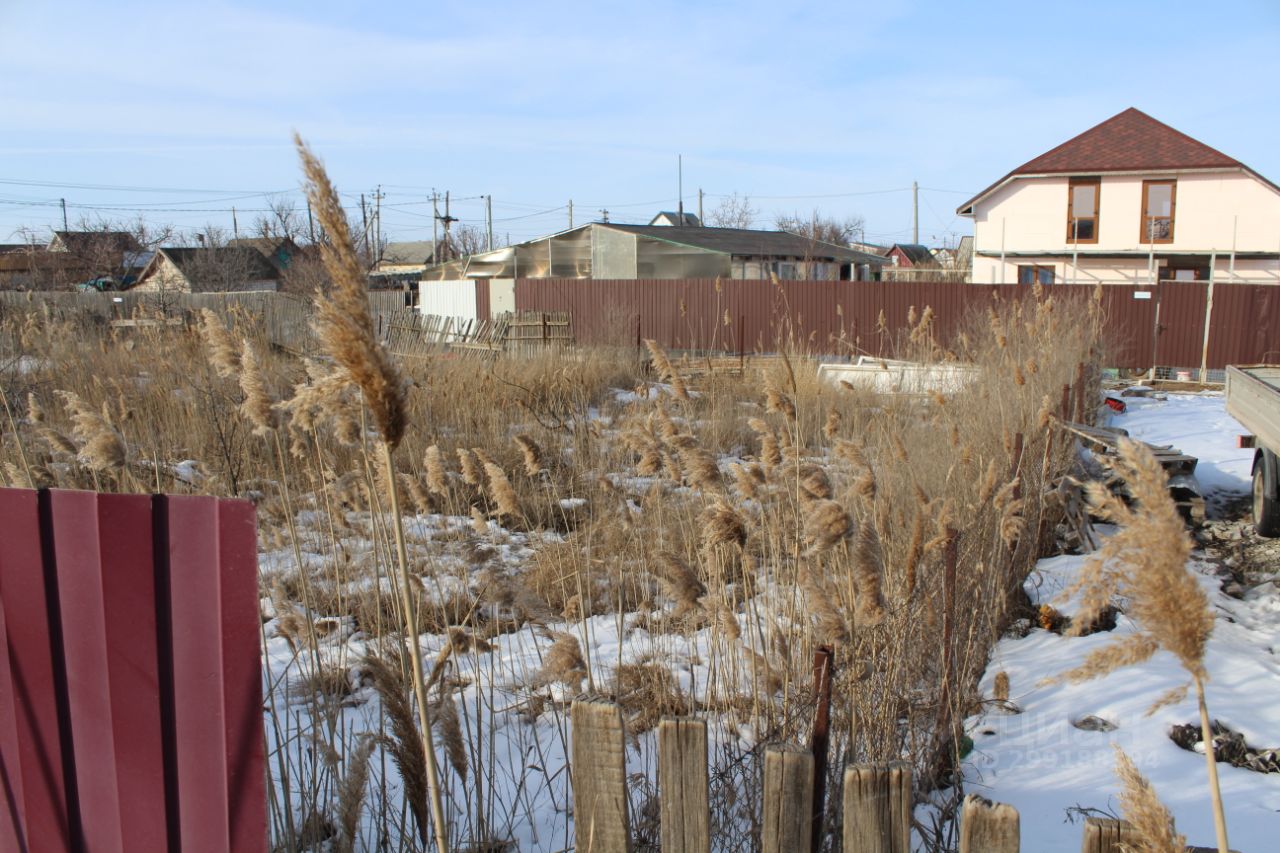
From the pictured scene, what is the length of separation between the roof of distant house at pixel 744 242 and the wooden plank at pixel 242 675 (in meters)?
29.2

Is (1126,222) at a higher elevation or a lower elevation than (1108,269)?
higher

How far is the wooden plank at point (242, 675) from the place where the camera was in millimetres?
1641

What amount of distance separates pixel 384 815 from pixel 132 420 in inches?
240

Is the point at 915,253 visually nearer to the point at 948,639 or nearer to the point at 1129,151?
the point at 1129,151

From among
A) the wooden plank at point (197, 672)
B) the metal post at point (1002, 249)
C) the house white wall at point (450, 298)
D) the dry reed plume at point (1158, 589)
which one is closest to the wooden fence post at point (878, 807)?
the dry reed plume at point (1158, 589)

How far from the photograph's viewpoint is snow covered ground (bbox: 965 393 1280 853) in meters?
2.87

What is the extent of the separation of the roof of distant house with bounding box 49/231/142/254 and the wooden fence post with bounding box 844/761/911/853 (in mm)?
45591

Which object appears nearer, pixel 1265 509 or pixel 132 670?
pixel 132 670

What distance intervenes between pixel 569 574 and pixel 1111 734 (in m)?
2.34

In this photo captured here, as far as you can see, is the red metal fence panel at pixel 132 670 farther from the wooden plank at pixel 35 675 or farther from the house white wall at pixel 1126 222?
the house white wall at pixel 1126 222

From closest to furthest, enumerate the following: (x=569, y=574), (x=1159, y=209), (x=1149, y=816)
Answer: (x=1149, y=816), (x=569, y=574), (x=1159, y=209)

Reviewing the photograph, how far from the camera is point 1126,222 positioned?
28734mm

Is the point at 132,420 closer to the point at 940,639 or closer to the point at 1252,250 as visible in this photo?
the point at 940,639

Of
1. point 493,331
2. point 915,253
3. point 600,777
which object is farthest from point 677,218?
point 600,777
